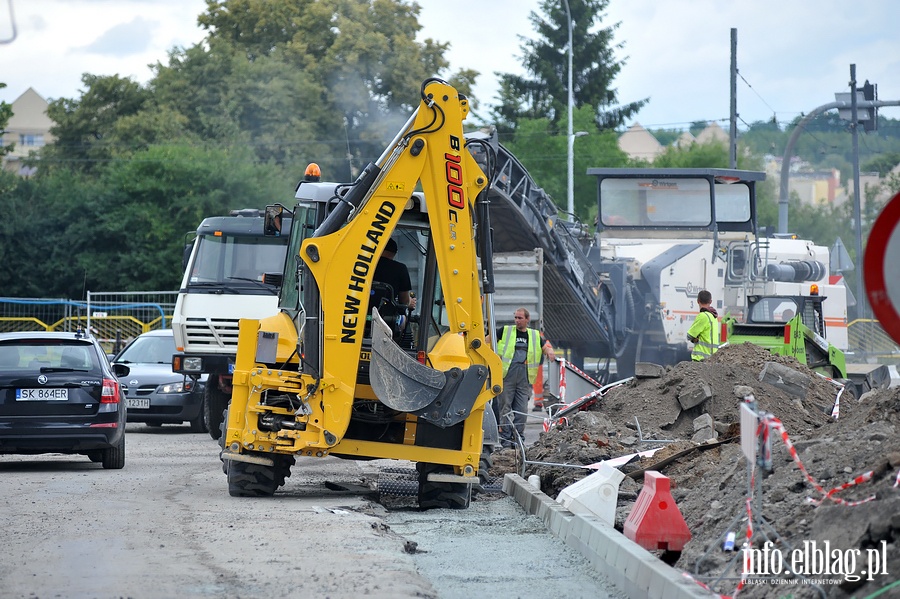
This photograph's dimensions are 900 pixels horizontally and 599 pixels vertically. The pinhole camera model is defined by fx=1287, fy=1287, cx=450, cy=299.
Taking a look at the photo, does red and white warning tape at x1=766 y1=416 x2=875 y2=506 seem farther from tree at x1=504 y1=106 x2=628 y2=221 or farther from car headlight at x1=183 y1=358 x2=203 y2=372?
tree at x1=504 y1=106 x2=628 y2=221

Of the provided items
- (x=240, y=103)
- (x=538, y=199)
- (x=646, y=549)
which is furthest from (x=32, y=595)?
(x=240, y=103)

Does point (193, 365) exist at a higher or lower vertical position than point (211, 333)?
lower

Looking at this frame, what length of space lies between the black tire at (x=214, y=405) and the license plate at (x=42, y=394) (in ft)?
15.9

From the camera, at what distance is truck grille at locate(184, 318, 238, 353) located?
59.3 ft

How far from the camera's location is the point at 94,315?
33.3 m

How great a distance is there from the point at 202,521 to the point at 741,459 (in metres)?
4.08

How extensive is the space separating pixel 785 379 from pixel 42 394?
340 inches

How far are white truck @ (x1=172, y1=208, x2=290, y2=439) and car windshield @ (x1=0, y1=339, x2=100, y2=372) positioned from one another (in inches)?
130

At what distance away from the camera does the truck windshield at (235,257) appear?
18.7 meters

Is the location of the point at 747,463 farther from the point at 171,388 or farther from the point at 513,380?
the point at 171,388

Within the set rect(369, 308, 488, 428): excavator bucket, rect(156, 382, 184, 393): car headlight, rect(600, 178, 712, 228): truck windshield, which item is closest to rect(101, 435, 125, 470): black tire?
rect(369, 308, 488, 428): excavator bucket

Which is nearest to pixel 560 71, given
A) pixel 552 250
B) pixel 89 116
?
pixel 89 116

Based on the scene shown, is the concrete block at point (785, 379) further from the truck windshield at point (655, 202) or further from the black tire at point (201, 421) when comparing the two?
the truck windshield at point (655, 202)

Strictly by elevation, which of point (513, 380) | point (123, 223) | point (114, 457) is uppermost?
point (123, 223)
